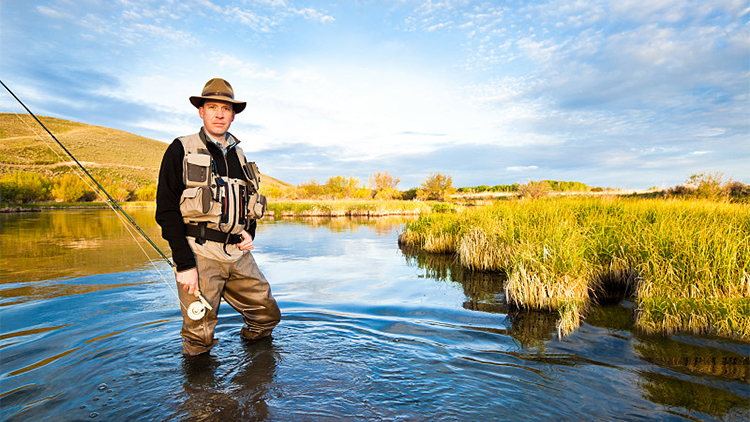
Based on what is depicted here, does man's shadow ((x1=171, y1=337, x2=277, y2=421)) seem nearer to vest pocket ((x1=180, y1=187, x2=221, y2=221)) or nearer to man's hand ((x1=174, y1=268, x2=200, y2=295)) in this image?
man's hand ((x1=174, y1=268, x2=200, y2=295))

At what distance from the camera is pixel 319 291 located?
7691 mm

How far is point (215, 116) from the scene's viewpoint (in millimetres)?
3861

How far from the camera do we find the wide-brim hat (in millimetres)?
3754

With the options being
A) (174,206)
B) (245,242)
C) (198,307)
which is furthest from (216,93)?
(198,307)

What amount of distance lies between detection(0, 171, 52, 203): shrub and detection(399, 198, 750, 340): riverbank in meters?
59.8

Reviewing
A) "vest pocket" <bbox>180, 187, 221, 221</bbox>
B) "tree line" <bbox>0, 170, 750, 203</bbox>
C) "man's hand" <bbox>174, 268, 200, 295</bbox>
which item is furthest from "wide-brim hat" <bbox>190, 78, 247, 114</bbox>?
"tree line" <bbox>0, 170, 750, 203</bbox>

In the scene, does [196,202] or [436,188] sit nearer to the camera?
[196,202]

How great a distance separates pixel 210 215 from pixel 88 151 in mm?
118110

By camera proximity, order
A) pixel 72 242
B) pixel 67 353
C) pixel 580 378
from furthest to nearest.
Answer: pixel 72 242
pixel 67 353
pixel 580 378

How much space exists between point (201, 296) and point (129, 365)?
3.77 feet

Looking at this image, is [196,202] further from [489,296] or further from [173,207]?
[489,296]

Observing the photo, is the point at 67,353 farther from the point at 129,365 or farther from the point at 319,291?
the point at 319,291

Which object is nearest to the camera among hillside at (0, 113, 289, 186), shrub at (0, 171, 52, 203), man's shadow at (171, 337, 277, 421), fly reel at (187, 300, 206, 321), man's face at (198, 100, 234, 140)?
man's shadow at (171, 337, 277, 421)

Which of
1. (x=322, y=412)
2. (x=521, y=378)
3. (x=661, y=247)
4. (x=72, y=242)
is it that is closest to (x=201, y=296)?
(x=322, y=412)
